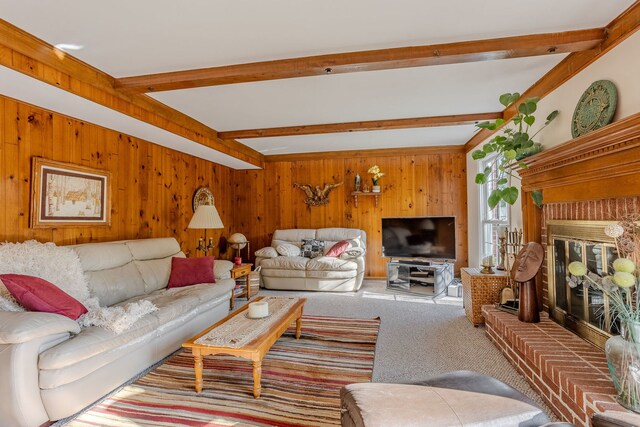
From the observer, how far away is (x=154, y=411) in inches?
76.7

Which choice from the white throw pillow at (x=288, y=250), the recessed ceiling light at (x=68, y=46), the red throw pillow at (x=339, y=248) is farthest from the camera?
the white throw pillow at (x=288, y=250)

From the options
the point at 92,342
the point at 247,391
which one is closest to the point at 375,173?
the point at 247,391

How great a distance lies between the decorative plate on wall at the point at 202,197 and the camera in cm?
504

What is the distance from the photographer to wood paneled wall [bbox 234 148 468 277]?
18.7ft

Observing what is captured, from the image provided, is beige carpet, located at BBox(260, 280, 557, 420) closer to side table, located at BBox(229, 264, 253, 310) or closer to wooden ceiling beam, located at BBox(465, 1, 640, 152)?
side table, located at BBox(229, 264, 253, 310)

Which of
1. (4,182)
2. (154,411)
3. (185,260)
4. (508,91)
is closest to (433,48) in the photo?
(508,91)

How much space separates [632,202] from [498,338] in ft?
4.89

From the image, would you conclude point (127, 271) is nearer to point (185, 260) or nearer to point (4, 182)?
point (185, 260)

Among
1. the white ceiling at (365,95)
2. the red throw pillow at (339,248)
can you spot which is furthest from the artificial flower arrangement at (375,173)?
the white ceiling at (365,95)

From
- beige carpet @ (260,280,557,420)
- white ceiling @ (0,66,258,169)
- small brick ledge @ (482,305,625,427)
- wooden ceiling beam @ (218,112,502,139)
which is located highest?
wooden ceiling beam @ (218,112,502,139)

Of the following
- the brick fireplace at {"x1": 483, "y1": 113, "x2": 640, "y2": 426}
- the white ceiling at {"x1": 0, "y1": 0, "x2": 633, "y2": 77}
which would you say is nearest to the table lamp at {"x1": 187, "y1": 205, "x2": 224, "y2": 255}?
the white ceiling at {"x1": 0, "y1": 0, "x2": 633, "y2": 77}

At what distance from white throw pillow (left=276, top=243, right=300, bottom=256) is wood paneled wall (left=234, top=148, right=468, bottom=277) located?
0.75 metres

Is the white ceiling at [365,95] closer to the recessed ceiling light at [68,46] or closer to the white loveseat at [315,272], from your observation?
the recessed ceiling light at [68,46]

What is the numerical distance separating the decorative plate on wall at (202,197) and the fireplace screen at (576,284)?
4.55 m
